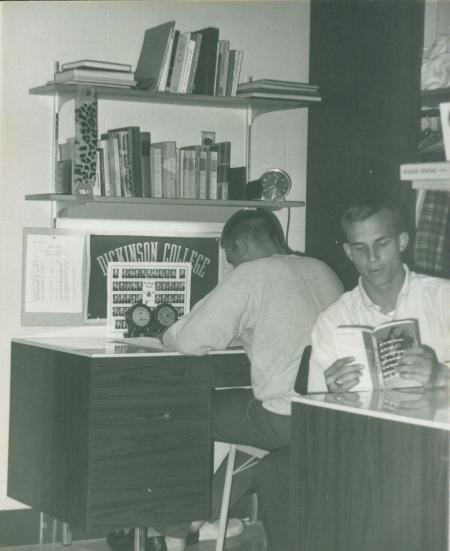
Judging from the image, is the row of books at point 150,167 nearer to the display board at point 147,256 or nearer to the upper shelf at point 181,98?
the upper shelf at point 181,98

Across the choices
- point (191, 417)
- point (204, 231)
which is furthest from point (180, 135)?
point (191, 417)

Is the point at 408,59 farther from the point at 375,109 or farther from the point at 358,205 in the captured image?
the point at 358,205

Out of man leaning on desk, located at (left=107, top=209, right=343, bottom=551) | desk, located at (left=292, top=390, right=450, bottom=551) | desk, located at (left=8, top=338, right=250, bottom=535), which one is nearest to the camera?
desk, located at (left=292, top=390, right=450, bottom=551)

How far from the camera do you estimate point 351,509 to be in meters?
2.15

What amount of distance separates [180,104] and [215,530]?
1.80 metres

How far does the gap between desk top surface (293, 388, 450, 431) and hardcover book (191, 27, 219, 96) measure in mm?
1902

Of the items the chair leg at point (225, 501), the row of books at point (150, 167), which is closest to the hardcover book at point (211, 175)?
the row of books at point (150, 167)

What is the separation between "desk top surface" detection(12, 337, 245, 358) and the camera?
3.39 metres

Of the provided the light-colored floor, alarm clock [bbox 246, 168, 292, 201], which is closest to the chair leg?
the light-colored floor

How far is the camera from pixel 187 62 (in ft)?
12.8

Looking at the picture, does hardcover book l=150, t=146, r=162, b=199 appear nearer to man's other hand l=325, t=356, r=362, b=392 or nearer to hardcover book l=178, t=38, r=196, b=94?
hardcover book l=178, t=38, r=196, b=94

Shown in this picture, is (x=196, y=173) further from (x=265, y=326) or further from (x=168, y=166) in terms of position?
(x=265, y=326)

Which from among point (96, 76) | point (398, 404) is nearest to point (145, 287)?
point (96, 76)

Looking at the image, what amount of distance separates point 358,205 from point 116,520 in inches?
55.4
